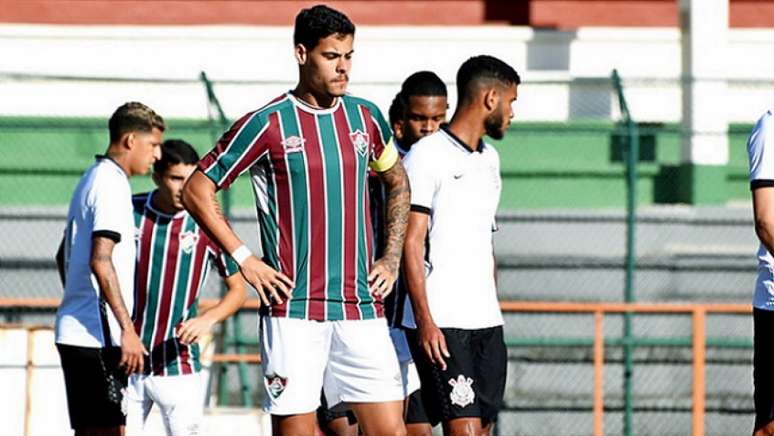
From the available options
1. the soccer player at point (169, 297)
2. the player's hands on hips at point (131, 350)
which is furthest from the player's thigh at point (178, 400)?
the player's hands on hips at point (131, 350)

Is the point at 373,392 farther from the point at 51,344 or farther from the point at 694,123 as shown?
the point at 694,123

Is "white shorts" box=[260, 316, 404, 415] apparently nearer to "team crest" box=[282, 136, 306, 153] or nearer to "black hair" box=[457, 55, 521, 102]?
"team crest" box=[282, 136, 306, 153]

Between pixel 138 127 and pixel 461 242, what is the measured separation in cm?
187

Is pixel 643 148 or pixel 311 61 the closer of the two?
pixel 311 61

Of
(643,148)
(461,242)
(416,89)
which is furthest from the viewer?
(643,148)

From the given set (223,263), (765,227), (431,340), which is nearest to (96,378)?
(223,263)

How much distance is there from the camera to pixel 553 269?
44.2 ft

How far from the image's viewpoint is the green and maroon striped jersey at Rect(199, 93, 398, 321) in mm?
6688

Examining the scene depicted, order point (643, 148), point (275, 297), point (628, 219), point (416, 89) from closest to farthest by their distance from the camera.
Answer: point (275, 297) < point (416, 89) < point (628, 219) < point (643, 148)

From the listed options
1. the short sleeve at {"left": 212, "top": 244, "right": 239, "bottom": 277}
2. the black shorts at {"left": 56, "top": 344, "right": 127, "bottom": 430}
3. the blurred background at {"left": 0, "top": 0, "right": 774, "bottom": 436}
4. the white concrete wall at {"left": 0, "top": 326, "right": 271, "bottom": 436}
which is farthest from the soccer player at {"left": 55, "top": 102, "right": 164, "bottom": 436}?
the blurred background at {"left": 0, "top": 0, "right": 774, "bottom": 436}

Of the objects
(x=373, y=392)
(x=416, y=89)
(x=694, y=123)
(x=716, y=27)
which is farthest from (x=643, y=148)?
(x=373, y=392)

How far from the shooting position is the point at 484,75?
26.2ft

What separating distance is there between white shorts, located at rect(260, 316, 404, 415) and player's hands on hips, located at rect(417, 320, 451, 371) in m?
0.84

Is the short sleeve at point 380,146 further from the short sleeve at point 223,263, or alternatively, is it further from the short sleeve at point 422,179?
the short sleeve at point 223,263
